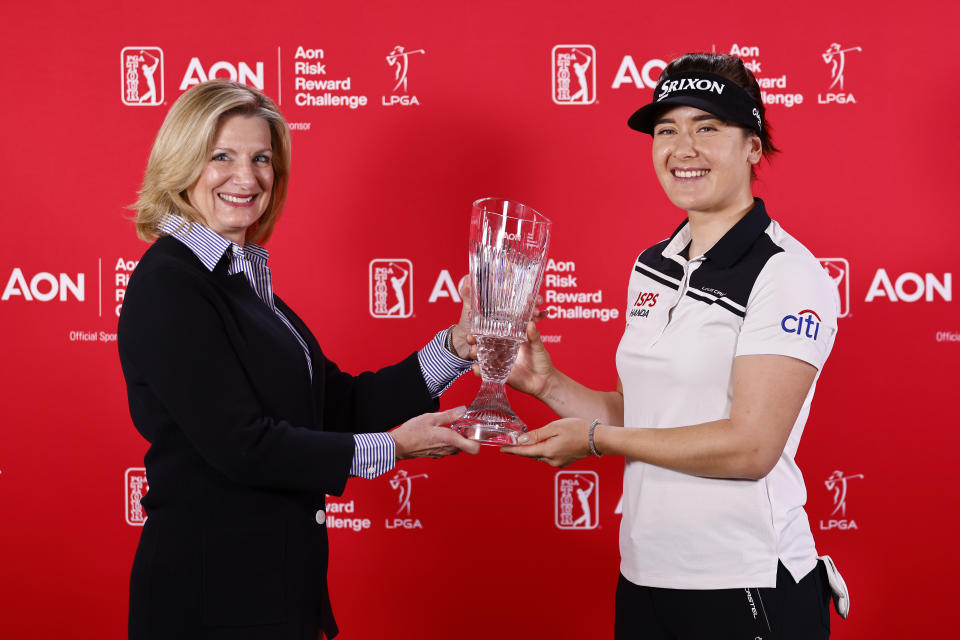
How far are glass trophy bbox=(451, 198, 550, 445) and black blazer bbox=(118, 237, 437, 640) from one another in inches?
12.0

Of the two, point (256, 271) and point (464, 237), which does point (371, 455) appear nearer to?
point (256, 271)

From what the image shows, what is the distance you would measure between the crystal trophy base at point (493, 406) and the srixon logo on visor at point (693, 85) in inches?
22.1

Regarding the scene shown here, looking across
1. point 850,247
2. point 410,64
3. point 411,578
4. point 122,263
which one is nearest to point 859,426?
point 850,247

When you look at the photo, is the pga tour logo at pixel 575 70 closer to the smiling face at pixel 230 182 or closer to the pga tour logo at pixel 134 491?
the smiling face at pixel 230 182

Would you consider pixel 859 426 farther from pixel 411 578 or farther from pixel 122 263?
pixel 122 263

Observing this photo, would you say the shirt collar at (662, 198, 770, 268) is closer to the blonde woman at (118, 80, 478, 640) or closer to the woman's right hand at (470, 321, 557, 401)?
the woman's right hand at (470, 321, 557, 401)

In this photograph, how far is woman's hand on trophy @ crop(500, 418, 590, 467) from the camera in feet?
5.15

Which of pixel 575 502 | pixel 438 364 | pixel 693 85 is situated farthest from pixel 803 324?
pixel 575 502

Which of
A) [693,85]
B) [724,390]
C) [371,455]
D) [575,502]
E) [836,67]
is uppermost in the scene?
[836,67]

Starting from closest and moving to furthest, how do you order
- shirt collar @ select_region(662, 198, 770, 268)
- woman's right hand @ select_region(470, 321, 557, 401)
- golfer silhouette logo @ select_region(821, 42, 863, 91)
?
shirt collar @ select_region(662, 198, 770, 268), woman's right hand @ select_region(470, 321, 557, 401), golfer silhouette logo @ select_region(821, 42, 863, 91)

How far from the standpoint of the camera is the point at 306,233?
8.61 ft

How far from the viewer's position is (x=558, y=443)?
1568 mm

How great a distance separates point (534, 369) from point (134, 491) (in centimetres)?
155

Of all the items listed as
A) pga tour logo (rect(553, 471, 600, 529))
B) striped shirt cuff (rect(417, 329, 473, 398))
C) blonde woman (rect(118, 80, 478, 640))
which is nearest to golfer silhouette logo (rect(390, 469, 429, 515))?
pga tour logo (rect(553, 471, 600, 529))
